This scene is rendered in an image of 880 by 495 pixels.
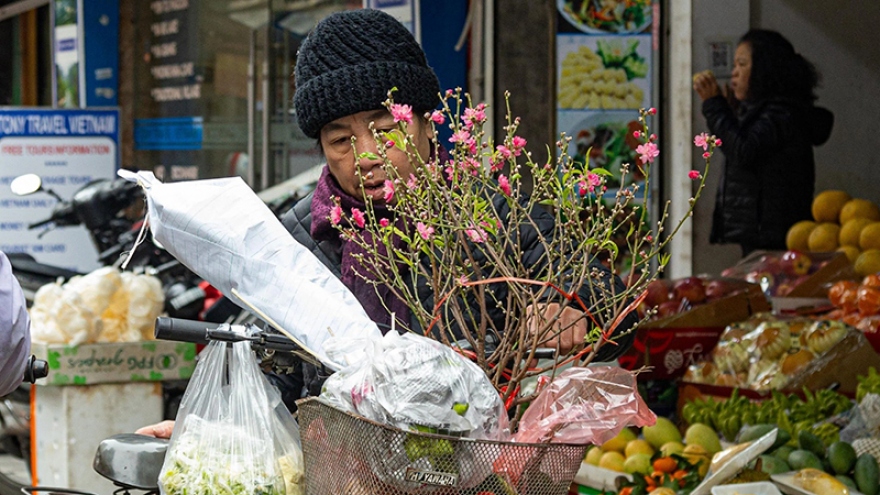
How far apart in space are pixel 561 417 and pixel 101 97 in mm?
8555

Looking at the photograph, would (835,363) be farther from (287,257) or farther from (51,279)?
(51,279)

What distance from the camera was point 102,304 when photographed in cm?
540

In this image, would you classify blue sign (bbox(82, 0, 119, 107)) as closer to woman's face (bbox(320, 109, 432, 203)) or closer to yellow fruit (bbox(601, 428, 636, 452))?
yellow fruit (bbox(601, 428, 636, 452))

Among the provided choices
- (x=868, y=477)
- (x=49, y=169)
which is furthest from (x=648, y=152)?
(x=49, y=169)

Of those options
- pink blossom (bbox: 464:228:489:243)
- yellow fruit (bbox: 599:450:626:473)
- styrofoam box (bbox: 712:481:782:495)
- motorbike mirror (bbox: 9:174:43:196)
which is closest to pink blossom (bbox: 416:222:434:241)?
pink blossom (bbox: 464:228:489:243)

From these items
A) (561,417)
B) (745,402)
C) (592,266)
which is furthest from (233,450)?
(745,402)

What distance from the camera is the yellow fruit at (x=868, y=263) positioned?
6.00 metres

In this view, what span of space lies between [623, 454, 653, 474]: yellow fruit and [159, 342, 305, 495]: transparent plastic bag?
2978 millimetres

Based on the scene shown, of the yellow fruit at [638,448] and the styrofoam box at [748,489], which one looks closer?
the styrofoam box at [748,489]

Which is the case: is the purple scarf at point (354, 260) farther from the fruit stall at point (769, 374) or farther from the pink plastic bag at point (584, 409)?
the fruit stall at point (769, 374)

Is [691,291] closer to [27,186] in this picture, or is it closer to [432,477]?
[27,186]

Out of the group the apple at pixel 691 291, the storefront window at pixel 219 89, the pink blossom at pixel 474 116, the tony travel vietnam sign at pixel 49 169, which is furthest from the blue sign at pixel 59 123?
the pink blossom at pixel 474 116

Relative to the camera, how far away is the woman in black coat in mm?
6301

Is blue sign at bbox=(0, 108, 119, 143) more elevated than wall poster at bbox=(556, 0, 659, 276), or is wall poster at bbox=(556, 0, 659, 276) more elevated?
wall poster at bbox=(556, 0, 659, 276)
